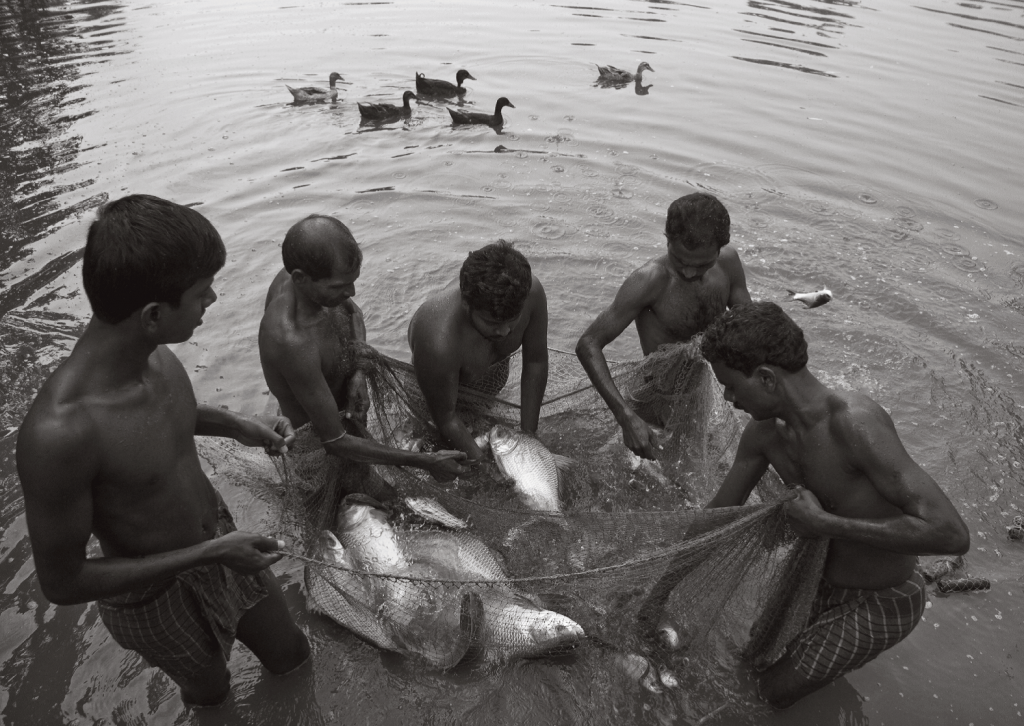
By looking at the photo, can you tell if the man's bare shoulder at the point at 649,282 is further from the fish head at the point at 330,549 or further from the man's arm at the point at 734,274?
the fish head at the point at 330,549

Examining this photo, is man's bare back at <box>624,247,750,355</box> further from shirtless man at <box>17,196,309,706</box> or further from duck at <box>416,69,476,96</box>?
duck at <box>416,69,476,96</box>

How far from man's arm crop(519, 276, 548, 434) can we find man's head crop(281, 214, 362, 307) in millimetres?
1259

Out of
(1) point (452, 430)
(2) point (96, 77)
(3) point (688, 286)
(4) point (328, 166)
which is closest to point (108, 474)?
(1) point (452, 430)

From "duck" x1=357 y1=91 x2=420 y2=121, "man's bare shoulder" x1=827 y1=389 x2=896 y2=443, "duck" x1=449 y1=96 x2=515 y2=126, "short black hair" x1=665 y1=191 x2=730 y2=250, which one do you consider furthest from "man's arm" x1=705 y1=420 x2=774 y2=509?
"duck" x1=357 y1=91 x2=420 y2=121

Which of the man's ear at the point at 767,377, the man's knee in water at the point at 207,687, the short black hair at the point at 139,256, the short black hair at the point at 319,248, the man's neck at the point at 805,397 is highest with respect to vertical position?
the short black hair at the point at 139,256

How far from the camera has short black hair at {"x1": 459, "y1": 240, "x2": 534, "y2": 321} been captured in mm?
3842

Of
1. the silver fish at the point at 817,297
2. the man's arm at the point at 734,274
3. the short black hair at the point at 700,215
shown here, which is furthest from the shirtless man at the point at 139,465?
the silver fish at the point at 817,297

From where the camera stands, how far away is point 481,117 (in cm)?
1149

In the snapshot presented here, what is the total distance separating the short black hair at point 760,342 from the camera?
311cm

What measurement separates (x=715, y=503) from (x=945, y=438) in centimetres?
275

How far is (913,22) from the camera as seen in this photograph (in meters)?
15.5

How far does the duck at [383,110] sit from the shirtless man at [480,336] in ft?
26.8

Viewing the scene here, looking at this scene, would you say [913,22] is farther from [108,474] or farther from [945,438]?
[108,474]

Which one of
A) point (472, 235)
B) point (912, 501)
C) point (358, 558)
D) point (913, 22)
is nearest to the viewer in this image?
point (912, 501)
